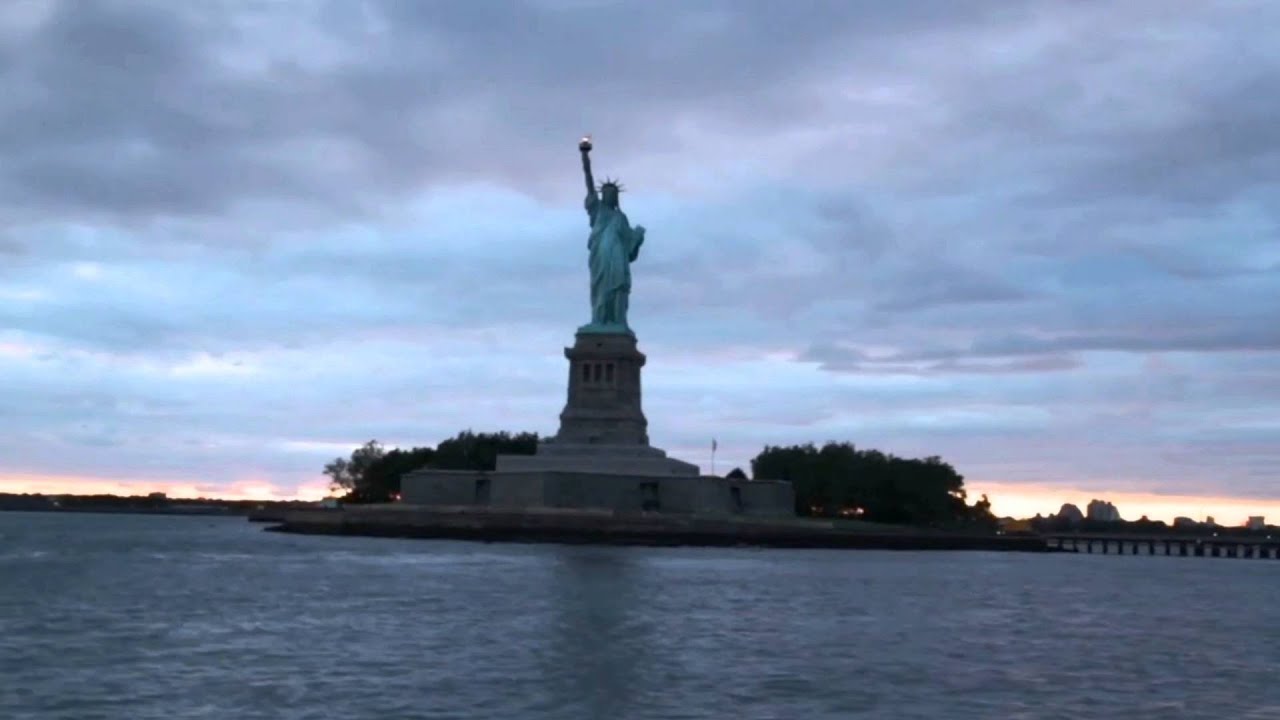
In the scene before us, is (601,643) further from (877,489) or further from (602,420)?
(877,489)

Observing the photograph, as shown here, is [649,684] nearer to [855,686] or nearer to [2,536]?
[855,686]

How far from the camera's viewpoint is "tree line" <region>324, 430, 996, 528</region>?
345 feet

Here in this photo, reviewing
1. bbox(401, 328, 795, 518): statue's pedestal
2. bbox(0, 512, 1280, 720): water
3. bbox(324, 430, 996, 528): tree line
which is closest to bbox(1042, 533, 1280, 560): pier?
bbox(324, 430, 996, 528): tree line

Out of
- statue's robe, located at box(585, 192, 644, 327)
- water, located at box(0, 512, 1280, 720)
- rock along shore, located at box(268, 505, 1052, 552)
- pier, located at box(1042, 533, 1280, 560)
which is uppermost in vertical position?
statue's robe, located at box(585, 192, 644, 327)

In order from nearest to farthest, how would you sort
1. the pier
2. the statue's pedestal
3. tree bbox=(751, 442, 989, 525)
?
the statue's pedestal < tree bbox=(751, 442, 989, 525) < the pier

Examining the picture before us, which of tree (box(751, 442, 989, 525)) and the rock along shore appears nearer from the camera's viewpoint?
the rock along shore

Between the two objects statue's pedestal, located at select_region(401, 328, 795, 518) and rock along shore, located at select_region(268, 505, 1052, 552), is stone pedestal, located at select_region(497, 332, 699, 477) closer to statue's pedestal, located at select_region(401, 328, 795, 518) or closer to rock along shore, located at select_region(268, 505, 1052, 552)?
statue's pedestal, located at select_region(401, 328, 795, 518)

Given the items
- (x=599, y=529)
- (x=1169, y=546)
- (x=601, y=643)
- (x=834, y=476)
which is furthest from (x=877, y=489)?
(x=601, y=643)

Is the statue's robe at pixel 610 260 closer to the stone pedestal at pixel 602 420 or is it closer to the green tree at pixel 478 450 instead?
the stone pedestal at pixel 602 420

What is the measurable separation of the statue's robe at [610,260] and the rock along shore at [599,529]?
36.1 feet

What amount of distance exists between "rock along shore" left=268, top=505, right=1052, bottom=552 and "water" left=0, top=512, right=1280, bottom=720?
12649 mm

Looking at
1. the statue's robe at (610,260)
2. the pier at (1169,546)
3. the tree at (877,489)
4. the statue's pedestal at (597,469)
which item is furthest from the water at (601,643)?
the pier at (1169,546)

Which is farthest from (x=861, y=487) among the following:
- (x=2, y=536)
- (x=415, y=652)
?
(x=415, y=652)

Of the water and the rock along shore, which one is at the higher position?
the rock along shore
